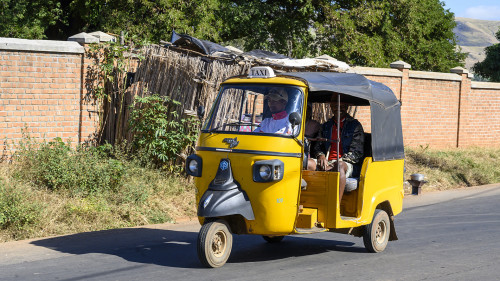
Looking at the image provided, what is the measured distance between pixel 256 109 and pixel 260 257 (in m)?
1.91

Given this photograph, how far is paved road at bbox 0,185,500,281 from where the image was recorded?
25.6 ft

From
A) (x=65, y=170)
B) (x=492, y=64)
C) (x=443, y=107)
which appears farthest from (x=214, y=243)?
(x=492, y=64)

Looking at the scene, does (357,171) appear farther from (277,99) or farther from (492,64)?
(492,64)

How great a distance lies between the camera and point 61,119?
1305 centimetres

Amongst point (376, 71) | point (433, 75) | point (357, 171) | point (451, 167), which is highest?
point (433, 75)

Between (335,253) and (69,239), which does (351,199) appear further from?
(69,239)

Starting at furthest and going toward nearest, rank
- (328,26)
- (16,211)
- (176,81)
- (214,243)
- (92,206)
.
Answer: (328,26) < (176,81) < (92,206) < (16,211) < (214,243)

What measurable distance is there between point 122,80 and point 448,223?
22.6 feet

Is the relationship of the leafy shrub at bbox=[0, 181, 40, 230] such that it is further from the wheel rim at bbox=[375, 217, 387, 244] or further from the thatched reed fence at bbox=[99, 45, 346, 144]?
the wheel rim at bbox=[375, 217, 387, 244]

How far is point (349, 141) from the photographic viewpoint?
9.32 metres

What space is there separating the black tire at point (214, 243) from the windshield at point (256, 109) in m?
1.20

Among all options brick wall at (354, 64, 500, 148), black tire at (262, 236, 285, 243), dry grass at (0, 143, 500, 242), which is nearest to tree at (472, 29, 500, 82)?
brick wall at (354, 64, 500, 148)

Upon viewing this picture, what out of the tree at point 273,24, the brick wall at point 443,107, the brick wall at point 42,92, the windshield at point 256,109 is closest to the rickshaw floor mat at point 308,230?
the windshield at point 256,109

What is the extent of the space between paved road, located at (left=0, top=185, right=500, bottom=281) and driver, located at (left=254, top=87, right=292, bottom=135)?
164 centimetres
